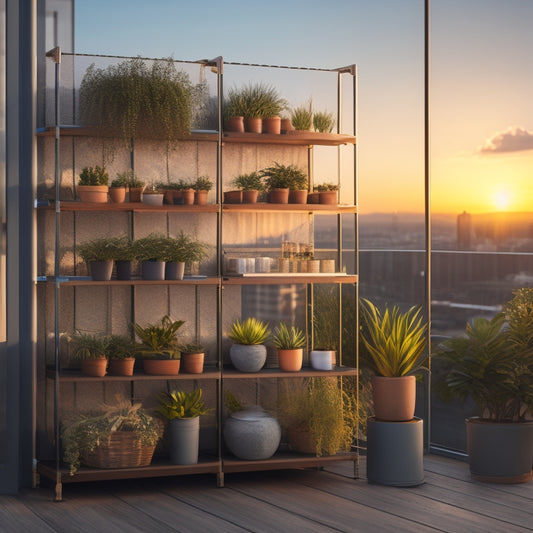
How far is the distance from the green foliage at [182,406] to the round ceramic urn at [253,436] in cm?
19

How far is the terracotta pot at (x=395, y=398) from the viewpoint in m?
5.29

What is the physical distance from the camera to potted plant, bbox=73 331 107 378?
5.09m

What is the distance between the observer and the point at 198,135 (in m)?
5.38

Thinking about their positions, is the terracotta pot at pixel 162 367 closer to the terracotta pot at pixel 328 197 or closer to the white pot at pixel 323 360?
the white pot at pixel 323 360

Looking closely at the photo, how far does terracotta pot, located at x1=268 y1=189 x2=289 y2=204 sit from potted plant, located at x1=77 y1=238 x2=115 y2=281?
3.07 feet

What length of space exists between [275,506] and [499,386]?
1.46m

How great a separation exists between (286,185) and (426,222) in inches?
41.5

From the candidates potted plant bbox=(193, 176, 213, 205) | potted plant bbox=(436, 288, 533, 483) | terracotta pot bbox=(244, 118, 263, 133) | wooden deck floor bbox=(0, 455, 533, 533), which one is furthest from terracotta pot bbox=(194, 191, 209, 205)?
potted plant bbox=(436, 288, 533, 483)

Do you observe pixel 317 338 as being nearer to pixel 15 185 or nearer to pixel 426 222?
pixel 426 222

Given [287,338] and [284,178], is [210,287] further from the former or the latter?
[284,178]

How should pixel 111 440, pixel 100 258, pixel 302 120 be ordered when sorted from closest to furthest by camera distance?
pixel 111 440
pixel 100 258
pixel 302 120

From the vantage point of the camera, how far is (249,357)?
534cm

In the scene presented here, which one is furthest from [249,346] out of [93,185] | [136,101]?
[136,101]

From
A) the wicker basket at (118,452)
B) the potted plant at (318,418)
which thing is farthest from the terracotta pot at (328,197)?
the wicker basket at (118,452)
